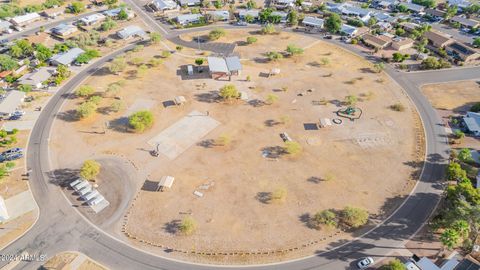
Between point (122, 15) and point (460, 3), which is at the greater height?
point (460, 3)

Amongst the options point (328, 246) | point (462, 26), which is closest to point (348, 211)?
point (328, 246)

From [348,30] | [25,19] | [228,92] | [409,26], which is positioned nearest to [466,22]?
[409,26]

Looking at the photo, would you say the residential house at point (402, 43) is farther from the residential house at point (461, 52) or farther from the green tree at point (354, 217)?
the green tree at point (354, 217)

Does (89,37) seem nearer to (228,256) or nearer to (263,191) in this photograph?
(263,191)

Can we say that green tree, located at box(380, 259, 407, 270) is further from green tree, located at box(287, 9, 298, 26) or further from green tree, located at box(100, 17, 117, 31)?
green tree, located at box(100, 17, 117, 31)

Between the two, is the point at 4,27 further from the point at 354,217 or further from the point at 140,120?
the point at 354,217

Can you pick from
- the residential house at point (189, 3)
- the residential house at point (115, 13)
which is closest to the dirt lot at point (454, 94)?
the residential house at point (189, 3)

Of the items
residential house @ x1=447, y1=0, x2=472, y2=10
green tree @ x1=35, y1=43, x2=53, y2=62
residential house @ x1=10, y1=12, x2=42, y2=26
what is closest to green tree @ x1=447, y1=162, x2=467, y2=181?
residential house @ x1=447, y1=0, x2=472, y2=10
